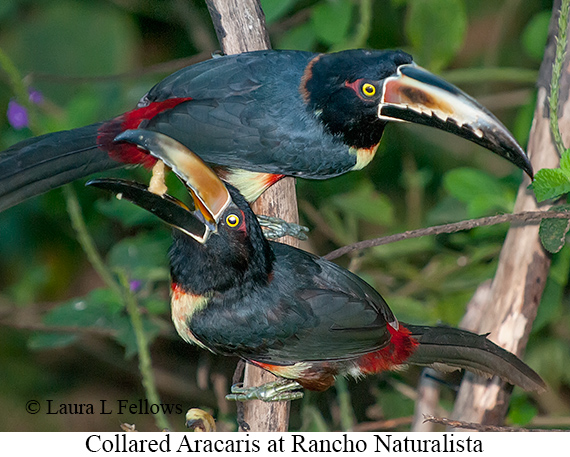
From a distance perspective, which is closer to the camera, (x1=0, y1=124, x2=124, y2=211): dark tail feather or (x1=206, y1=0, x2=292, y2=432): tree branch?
(x1=0, y1=124, x2=124, y2=211): dark tail feather

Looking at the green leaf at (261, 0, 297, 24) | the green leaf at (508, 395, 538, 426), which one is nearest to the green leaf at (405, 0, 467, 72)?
the green leaf at (261, 0, 297, 24)

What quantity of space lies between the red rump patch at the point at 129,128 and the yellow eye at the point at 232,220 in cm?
57

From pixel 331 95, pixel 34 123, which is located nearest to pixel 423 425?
pixel 331 95

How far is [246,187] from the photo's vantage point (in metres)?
2.50

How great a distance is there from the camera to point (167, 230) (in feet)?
11.7

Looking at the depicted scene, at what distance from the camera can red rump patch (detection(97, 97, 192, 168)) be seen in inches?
92.3

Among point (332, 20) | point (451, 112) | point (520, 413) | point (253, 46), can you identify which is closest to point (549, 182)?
point (451, 112)

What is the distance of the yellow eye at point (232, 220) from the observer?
196cm

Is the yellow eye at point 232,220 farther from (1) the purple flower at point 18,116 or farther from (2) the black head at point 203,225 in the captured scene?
(1) the purple flower at point 18,116

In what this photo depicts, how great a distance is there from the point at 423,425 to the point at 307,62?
160 centimetres

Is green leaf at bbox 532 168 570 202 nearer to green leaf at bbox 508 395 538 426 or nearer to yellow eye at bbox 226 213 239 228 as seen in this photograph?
yellow eye at bbox 226 213 239 228

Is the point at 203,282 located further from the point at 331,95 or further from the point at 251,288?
the point at 331,95

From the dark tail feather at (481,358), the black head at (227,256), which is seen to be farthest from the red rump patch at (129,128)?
the dark tail feather at (481,358)

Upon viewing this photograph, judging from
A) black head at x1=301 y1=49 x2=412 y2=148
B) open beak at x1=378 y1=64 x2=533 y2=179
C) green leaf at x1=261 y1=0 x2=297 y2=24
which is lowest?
open beak at x1=378 y1=64 x2=533 y2=179
